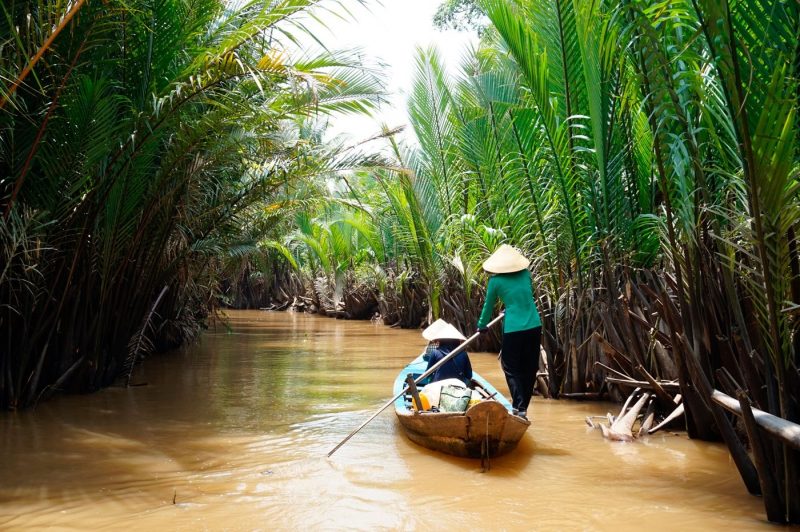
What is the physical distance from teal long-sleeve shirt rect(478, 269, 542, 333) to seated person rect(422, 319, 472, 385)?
1.35ft

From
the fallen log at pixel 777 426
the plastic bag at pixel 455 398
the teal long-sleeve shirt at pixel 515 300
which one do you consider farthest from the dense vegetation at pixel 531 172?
the plastic bag at pixel 455 398

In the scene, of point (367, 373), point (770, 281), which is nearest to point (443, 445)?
point (770, 281)

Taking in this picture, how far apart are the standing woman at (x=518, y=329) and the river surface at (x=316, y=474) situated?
0.50 meters

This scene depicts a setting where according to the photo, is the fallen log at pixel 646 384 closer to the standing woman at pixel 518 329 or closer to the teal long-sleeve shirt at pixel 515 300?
the standing woman at pixel 518 329

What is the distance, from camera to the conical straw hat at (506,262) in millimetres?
6195

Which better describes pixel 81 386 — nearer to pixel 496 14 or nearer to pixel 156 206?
pixel 156 206

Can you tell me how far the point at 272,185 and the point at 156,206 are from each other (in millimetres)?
2636

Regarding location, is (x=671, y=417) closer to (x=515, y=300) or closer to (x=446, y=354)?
(x=515, y=300)

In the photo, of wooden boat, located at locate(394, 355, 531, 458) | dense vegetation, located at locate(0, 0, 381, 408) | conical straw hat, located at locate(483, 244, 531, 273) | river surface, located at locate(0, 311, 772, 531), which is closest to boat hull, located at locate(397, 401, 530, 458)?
wooden boat, located at locate(394, 355, 531, 458)

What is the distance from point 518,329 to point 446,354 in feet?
2.91

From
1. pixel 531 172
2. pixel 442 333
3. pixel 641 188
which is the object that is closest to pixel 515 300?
pixel 442 333

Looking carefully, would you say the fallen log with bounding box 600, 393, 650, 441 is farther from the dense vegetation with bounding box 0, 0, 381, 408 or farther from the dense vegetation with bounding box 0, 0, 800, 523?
the dense vegetation with bounding box 0, 0, 381, 408

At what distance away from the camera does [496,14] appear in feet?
23.2

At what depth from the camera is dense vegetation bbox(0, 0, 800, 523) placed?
136 inches
